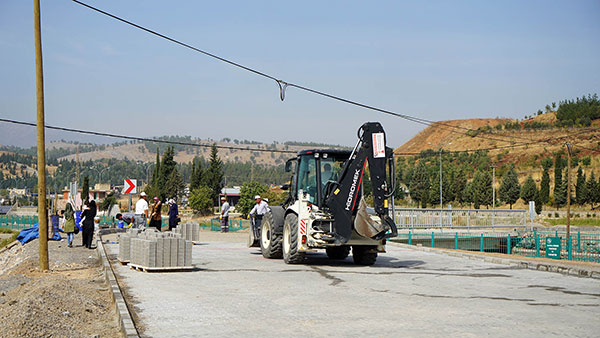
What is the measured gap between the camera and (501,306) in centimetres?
1151

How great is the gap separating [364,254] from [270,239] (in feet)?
9.35

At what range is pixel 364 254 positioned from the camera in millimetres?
19141

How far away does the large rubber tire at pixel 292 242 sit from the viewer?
58.9 feet

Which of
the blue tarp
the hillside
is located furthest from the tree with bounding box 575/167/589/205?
the blue tarp

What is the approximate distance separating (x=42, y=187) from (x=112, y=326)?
8.77 meters

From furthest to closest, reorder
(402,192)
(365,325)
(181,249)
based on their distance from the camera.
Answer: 1. (402,192)
2. (181,249)
3. (365,325)

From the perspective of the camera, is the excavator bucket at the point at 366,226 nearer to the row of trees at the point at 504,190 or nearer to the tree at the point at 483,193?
the tree at the point at 483,193

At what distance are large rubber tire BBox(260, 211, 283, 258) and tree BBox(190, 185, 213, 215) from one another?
77640mm

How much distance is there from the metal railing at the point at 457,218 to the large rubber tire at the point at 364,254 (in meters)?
28.2

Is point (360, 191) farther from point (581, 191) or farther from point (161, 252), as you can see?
point (581, 191)

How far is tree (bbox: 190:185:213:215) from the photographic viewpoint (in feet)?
320

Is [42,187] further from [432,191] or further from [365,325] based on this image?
[432,191]

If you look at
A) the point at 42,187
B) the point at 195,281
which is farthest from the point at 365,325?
the point at 42,187

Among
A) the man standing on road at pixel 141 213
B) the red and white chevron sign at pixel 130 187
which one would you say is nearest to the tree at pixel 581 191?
the red and white chevron sign at pixel 130 187
